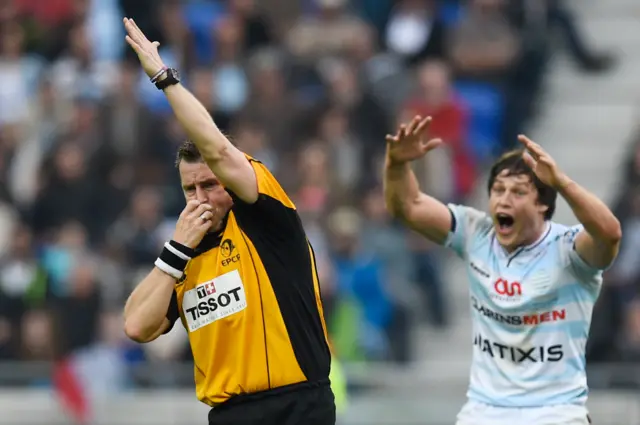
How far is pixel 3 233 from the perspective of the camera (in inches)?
526

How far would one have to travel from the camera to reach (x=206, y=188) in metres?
6.16

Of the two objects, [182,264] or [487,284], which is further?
[487,284]

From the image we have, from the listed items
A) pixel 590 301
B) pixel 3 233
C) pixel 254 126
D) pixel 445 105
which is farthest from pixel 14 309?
pixel 590 301

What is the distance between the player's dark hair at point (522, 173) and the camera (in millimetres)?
7105

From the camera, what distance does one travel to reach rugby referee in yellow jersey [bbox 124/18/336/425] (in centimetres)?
603

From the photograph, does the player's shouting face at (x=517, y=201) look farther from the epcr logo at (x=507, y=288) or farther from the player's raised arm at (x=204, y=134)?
the player's raised arm at (x=204, y=134)

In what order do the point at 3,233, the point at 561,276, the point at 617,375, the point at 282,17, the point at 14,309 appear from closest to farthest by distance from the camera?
1. the point at 561,276
2. the point at 617,375
3. the point at 14,309
4. the point at 3,233
5. the point at 282,17

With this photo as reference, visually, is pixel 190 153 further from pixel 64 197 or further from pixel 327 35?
pixel 327 35

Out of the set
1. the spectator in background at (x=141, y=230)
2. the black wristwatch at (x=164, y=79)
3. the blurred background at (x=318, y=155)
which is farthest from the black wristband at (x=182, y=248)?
the spectator in background at (x=141, y=230)

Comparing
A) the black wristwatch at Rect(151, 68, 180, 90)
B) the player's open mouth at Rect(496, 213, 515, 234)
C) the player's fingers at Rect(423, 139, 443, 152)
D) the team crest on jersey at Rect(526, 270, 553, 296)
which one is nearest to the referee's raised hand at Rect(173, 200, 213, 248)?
the black wristwatch at Rect(151, 68, 180, 90)

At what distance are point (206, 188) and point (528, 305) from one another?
73.5 inches

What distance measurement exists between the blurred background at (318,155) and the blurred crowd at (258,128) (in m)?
0.02

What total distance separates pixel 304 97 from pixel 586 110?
11.6 ft

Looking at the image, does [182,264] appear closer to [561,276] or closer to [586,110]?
[561,276]
